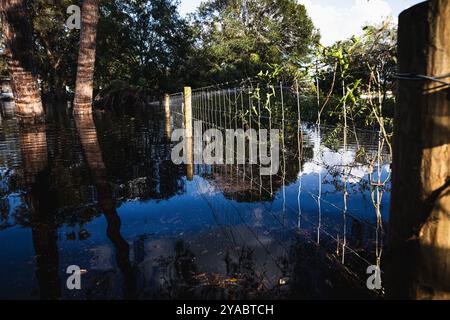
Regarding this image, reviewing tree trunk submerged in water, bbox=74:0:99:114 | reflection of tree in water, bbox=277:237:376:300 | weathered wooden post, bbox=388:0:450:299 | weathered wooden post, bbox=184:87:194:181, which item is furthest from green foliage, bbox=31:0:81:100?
weathered wooden post, bbox=388:0:450:299

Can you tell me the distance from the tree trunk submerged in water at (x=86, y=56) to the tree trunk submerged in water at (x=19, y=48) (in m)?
2.86

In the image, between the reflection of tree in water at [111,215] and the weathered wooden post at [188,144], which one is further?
the weathered wooden post at [188,144]

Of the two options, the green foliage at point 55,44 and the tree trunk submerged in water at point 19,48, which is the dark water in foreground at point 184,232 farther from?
the green foliage at point 55,44

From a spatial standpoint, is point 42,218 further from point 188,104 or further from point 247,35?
point 247,35

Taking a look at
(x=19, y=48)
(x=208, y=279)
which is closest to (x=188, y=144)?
(x=208, y=279)

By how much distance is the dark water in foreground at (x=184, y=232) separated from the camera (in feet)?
7.04

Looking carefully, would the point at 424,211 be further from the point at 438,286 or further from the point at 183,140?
the point at 183,140

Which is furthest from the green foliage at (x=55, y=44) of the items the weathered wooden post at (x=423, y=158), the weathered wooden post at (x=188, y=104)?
the weathered wooden post at (x=423, y=158)

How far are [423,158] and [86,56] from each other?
1476cm

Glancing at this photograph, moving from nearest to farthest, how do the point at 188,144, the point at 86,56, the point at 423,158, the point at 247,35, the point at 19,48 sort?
the point at 423,158, the point at 188,144, the point at 19,48, the point at 86,56, the point at 247,35

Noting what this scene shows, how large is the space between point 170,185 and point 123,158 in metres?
2.15

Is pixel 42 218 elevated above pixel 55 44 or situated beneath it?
situated beneath

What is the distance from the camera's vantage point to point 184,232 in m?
2.97
